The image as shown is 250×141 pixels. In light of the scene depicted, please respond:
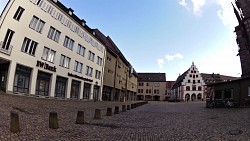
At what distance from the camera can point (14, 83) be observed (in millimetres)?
27984

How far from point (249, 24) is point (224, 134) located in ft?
95.8

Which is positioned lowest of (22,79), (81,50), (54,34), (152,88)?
(22,79)

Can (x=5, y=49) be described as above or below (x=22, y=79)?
above

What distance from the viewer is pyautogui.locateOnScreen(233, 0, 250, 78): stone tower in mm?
37281

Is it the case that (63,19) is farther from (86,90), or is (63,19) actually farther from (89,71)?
(86,90)

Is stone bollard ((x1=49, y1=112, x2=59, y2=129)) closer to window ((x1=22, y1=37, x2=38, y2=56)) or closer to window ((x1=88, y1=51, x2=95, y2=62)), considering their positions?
window ((x1=22, y1=37, x2=38, y2=56))

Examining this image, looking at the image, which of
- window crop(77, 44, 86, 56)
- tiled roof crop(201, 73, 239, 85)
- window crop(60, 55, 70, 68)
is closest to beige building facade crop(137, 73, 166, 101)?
tiled roof crop(201, 73, 239, 85)

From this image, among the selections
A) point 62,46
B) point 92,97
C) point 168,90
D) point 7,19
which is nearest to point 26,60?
point 7,19

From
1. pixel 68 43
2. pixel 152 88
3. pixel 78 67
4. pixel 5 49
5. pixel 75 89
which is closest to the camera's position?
pixel 5 49

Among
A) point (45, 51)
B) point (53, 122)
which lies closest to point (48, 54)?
point (45, 51)

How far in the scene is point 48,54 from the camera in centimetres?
3422

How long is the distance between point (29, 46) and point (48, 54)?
3976 mm

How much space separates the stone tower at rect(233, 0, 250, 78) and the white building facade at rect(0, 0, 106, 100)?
979 inches

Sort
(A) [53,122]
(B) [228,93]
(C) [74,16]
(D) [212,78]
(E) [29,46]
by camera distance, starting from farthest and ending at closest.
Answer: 1. (D) [212,78]
2. (C) [74,16]
3. (B) [228,93]
4. (E) [29,46]
5. (A) [53,122]
